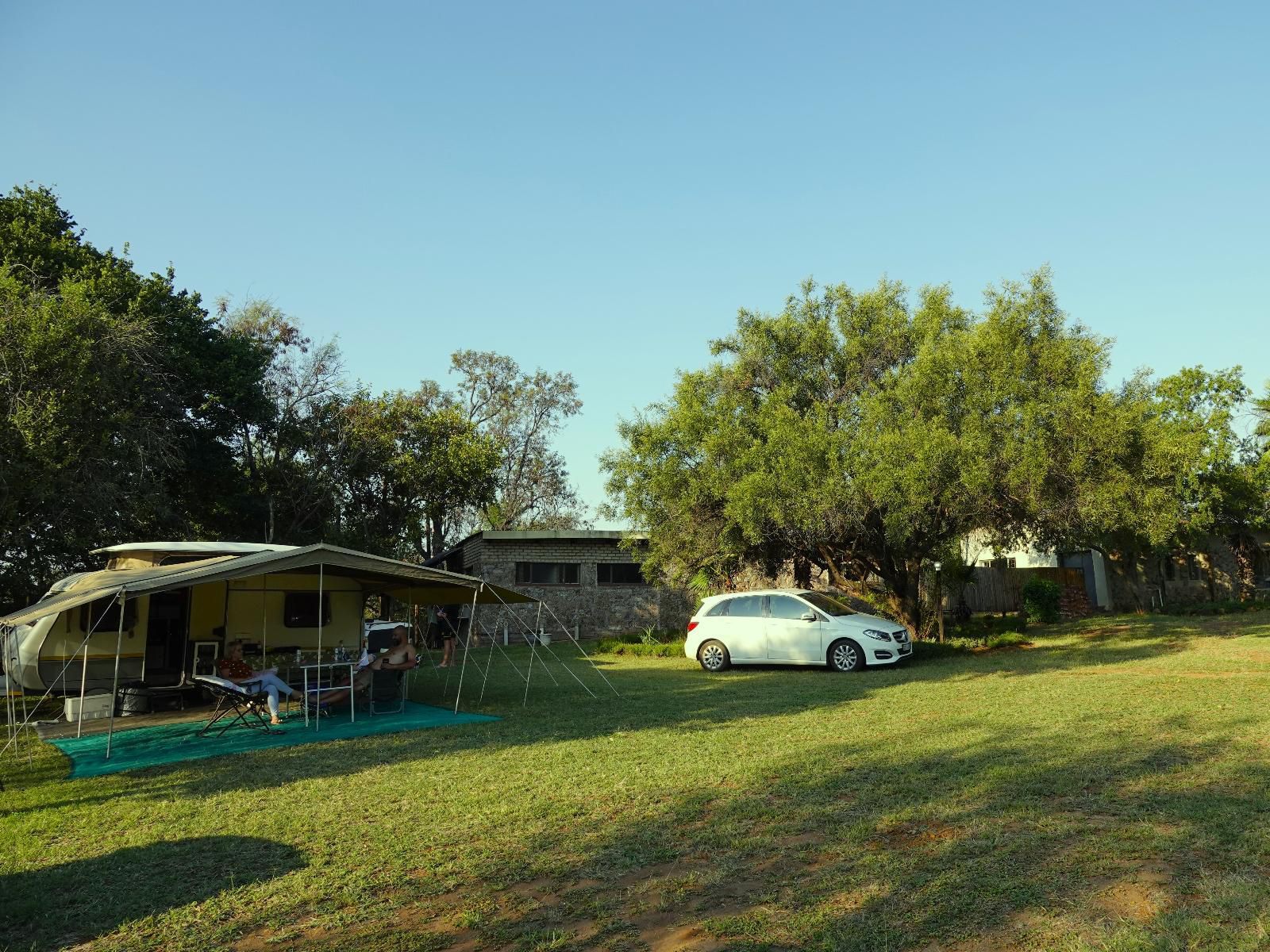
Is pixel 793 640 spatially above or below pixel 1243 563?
below

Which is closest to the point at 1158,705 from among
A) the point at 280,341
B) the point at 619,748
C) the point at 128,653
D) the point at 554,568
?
the point at 619,748

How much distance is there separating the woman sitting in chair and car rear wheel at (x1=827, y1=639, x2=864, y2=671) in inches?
338

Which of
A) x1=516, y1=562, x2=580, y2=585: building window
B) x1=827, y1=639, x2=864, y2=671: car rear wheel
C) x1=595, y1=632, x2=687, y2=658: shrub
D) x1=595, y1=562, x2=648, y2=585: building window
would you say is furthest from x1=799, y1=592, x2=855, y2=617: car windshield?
x1=516, y1=562, x2=580, y2=585: building window

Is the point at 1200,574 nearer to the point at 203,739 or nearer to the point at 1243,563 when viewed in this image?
the point at 1243,563

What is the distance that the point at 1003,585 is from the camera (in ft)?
98.8

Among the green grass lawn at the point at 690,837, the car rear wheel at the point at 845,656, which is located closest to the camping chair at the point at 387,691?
the green grass lawn at the point at 690,837

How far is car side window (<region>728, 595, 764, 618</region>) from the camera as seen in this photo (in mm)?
15875

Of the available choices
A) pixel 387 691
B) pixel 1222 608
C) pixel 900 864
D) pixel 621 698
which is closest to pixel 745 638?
pixel 621 698

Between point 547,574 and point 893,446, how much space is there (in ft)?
46.6

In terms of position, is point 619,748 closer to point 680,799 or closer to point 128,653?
point 680,799

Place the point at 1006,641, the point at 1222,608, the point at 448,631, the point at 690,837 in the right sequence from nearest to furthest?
the point at 690,837 < the point at 1006,641 < the point at 448,631 < the point at 1222,608

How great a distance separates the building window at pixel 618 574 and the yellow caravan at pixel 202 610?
1165cm

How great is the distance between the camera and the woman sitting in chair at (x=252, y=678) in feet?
36.0

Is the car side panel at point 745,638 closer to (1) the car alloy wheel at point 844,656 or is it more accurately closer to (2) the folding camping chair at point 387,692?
(1) the car alloy wheel at point 844,656
